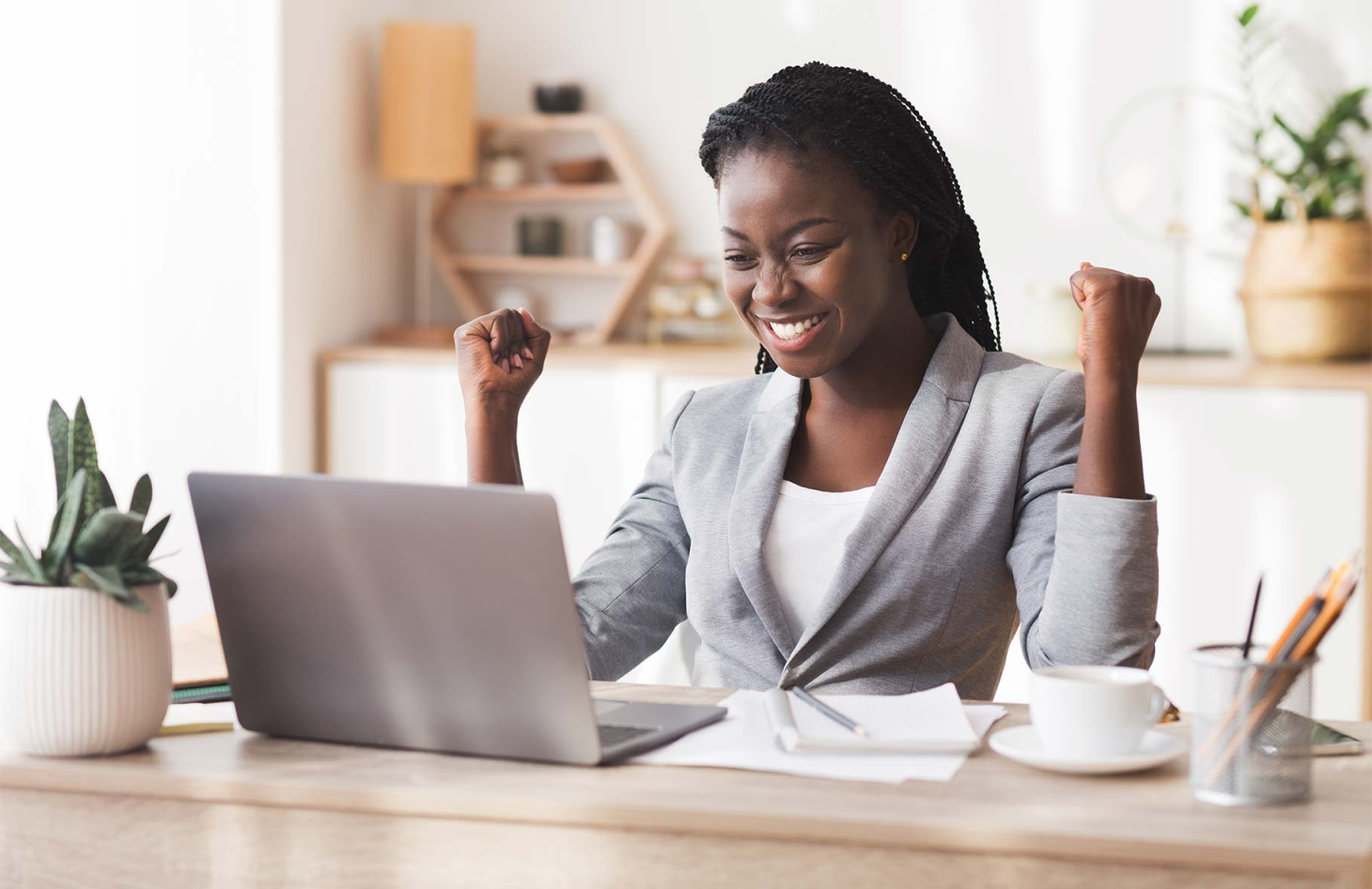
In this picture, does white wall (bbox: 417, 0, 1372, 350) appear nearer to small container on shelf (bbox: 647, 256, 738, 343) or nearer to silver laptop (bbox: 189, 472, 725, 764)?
small container on shelf (bbox: 647, 256, 738, 343)

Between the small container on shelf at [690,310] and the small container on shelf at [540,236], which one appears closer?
the small container on shelf at [690,310]

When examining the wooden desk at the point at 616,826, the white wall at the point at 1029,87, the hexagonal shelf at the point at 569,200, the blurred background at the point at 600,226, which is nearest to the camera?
the wooden desk at the point at 616,826

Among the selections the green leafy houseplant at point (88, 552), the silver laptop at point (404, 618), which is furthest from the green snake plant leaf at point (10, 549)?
the silver laptop at point (404, 618)

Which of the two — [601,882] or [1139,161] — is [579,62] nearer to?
[1139,161]

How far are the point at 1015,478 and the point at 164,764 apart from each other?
0.87 metres

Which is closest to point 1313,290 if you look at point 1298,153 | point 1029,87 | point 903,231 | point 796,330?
point 1298,153

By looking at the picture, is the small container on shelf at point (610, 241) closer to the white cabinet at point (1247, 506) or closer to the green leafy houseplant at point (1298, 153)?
the white cabinet at point (1247, 506)

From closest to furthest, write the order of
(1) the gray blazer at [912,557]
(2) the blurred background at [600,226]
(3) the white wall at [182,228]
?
1. (1) the gray blazer at [912,557]
2. (2) the blurred background at [600,226]
3. (3) the white wall at [182,228]

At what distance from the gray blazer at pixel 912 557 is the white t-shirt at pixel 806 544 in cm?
3

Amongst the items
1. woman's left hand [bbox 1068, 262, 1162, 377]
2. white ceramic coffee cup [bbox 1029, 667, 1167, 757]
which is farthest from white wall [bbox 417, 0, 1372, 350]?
white ceramic coffee cup [bbox 1029, 667, 1167, 757]

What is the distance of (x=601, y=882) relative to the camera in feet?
3.44

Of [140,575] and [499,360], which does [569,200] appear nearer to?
[499,360]

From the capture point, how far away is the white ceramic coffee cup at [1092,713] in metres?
1.13

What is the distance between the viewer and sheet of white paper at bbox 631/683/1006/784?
1131 millimetres
